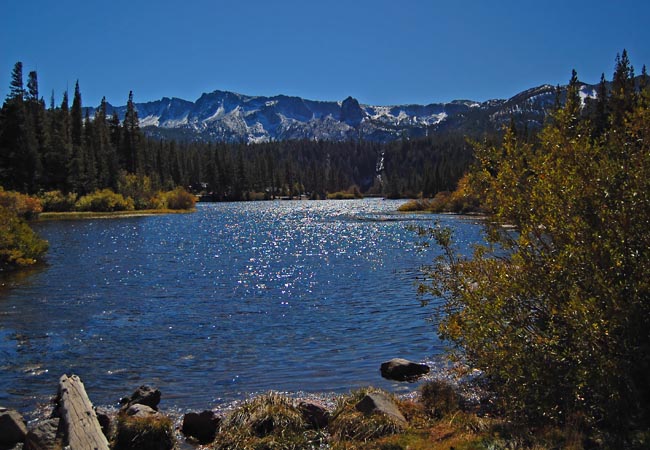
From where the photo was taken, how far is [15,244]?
1464 inches

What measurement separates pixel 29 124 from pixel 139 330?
8549 cm

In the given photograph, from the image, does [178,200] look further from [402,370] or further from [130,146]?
[402,370]

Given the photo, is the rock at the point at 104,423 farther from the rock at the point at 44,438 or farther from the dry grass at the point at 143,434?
the rock at the point at 44,438

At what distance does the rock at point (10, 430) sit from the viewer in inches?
424

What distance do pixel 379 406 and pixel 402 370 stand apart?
15.1 feet

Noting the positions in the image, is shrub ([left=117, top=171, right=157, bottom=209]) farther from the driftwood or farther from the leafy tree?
the leafy tree

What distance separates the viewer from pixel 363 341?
1972 cm

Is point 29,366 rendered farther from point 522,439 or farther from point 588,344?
point 588,344

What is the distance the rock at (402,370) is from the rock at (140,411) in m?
6.62

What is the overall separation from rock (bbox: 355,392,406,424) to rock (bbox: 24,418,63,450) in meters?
5.72

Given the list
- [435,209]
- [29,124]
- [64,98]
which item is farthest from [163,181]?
[435,209]

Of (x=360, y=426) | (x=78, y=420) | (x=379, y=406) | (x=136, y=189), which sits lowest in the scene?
(x=360, y=426)

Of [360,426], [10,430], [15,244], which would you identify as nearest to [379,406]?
[360,426]

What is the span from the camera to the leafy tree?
27.3ft
